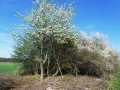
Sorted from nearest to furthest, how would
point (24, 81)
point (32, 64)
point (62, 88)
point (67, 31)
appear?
point (62, 88) < point (24, 81) < point (67, 31) < point (32, 64)

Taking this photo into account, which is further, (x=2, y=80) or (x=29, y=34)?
(x=29, y=34)

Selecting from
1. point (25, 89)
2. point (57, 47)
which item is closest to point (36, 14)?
point (57, 47)

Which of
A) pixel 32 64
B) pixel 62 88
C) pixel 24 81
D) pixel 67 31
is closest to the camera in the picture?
pixel 62 88

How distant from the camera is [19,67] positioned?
25.5 meters

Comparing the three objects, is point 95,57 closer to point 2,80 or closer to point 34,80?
point 34,80

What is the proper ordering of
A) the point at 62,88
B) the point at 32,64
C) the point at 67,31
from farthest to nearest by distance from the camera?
the point at 32,64
the point at 67,31
the point at 62,88

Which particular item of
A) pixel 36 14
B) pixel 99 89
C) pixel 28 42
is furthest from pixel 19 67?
pixel 99 89

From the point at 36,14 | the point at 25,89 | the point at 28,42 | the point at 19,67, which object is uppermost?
the point at 36,14

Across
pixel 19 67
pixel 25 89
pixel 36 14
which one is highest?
pixel 36 14

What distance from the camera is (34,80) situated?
21.1m

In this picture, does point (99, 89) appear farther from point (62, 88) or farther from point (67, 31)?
point (67, 31)

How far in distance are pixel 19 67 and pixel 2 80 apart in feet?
24.3

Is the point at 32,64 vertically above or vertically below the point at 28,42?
below

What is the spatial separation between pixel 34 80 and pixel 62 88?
4.05 m
